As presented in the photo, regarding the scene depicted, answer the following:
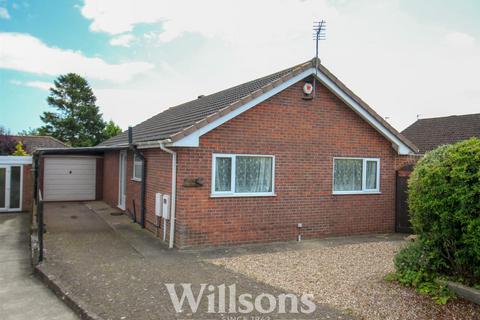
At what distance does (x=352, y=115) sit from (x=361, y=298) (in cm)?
656

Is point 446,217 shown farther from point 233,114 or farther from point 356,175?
point 356,175

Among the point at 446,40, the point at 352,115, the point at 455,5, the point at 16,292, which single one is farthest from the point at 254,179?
the point at 446,40

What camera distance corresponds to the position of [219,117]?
895 cm

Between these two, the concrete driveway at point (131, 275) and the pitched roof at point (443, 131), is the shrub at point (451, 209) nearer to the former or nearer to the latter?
the concrete driveway at point (131, 275)

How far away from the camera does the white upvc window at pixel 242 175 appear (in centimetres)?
927

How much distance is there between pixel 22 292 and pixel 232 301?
373 cm

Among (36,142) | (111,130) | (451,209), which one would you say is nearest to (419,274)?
(451,209)

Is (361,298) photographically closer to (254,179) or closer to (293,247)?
(293,247)

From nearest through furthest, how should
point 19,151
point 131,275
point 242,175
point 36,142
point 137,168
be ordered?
point 131,275, point 242,175, point 137,168, point 19,151, point 36,142

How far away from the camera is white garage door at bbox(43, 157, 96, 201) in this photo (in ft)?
59.3

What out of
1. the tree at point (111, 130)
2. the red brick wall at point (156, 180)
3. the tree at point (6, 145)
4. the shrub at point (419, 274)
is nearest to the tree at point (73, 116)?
the tree at point (111, 130)

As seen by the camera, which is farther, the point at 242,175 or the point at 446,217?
the point at 242,175

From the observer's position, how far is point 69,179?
18.4m

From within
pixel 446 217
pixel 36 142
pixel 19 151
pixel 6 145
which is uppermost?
pixel 36 142
